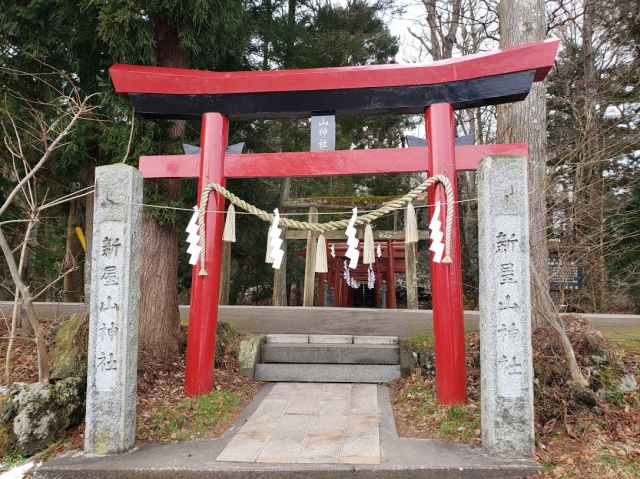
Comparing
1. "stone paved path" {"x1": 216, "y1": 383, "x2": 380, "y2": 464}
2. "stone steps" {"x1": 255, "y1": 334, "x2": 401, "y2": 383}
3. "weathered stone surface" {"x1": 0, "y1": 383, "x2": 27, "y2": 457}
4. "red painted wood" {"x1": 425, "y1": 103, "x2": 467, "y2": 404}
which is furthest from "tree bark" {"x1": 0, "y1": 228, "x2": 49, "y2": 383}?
"red painted wood" {"x1": 425, "y1": 103, "x2": 467, "y2": 404}

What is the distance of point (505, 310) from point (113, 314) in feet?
11.7

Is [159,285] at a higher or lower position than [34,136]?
lower

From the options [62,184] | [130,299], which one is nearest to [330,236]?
[62,184]

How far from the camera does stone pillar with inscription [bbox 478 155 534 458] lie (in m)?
3.68

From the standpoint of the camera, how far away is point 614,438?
3951 mm

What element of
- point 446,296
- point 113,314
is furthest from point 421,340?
point 113,314

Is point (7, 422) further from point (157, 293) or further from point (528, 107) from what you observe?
point (528, 107)

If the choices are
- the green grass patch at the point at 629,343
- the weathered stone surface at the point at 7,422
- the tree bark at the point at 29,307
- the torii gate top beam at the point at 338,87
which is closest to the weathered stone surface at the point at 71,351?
the tree bark at the point at 29,307

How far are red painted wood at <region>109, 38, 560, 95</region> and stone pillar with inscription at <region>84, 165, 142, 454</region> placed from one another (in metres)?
1.79

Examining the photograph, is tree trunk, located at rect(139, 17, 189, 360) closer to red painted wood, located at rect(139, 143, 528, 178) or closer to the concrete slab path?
red painted wood, located at rect(139, 143, 528, 178)

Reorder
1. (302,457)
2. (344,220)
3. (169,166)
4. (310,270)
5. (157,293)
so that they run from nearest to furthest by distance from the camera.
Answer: (302,457)
(344,220)
(169,166)
(157,293)
(310,270)

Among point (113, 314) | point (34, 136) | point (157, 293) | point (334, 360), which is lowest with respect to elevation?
point (334, 360)

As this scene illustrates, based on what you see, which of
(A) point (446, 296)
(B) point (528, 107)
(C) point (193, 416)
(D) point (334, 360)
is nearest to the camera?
(C) point (193, 416)

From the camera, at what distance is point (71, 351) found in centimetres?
495
